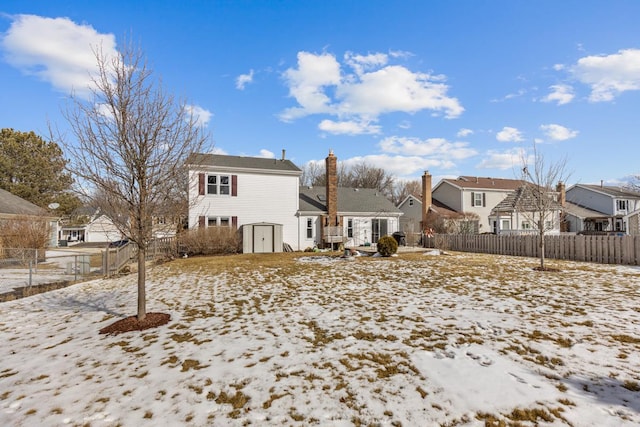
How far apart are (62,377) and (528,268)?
14.0 meters

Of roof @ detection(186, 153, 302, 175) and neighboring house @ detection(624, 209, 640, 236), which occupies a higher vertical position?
roof @ detection(186, 153, 302, 175)

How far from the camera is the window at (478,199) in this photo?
32125 millimetres

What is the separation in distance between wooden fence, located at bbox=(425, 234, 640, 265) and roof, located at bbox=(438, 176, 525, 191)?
42.4 ft

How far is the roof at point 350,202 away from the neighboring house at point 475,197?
32.1 feet

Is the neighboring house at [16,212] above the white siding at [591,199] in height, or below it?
below

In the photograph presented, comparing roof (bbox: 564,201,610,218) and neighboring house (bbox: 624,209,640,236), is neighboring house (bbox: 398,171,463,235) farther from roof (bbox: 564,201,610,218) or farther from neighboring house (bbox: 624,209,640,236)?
roof (bbox: 564,201,610,218)

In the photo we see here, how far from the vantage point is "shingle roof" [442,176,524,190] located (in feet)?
107

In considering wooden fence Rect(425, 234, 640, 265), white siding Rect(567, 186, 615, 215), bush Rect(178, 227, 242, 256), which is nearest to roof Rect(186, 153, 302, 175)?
bush Rect(178, 227, 242, 256)

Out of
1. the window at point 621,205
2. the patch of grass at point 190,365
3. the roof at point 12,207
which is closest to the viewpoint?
the patch of grass at point 190,365

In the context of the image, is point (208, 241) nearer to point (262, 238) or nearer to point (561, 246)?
point (262, 238)

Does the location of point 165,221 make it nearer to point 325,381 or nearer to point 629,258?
point 325,381

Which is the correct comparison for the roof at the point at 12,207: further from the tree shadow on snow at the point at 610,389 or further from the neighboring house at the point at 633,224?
the neighboring house at the point at 633,224

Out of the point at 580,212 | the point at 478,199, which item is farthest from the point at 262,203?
the point at 580,212

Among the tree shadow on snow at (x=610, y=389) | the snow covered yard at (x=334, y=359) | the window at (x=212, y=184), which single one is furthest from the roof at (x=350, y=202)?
the tree shadow on snow at (x=610, y=389)
